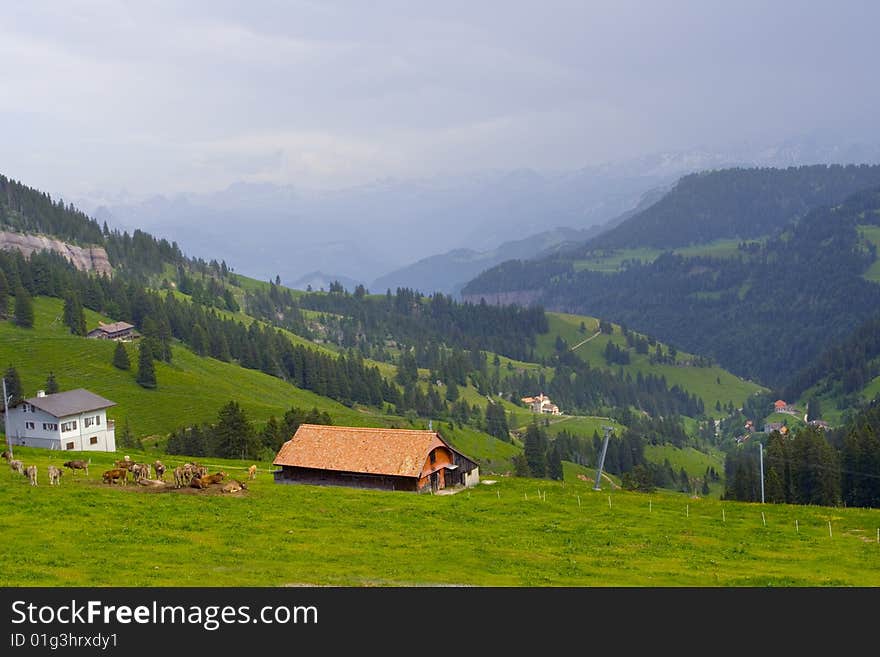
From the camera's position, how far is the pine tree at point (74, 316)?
7574 inches

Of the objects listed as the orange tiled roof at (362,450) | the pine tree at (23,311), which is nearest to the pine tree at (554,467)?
the orange tiled roof at (362,450)

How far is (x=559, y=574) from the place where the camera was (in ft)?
136

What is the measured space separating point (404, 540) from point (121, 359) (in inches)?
5295

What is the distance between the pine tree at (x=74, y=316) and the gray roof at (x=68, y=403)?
91.7 m

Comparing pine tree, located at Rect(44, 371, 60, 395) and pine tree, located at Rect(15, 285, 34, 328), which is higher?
pine tree, located at Rect(15, 285, 34, 328)

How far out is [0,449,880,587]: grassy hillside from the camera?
38469 mm

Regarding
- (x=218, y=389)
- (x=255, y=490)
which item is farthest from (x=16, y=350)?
(x=255, y=490)

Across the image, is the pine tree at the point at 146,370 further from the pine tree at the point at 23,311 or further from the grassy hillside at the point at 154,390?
the pine tree at the point at 23,311

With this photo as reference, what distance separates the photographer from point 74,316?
194m

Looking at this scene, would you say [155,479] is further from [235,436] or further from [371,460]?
[235,436]

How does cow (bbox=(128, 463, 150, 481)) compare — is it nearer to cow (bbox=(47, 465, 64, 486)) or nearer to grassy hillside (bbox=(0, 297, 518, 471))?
cow (bbox=(47, 465, 64, 486))

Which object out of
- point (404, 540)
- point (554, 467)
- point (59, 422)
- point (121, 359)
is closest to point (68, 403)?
point (59, 422)

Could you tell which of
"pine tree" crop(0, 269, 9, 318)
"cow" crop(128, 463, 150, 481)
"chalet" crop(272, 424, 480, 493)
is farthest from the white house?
"pine tree" crop(0, 269, 9, 318)
